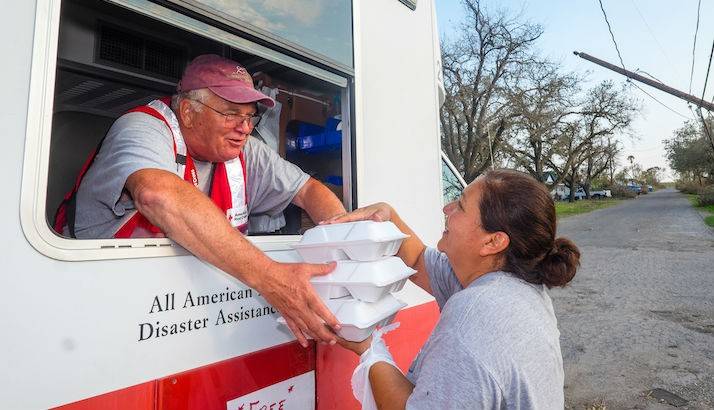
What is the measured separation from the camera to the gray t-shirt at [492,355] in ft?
3.84

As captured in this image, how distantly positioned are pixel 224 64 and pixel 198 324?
118 centimetres

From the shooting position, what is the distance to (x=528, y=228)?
1437 mm

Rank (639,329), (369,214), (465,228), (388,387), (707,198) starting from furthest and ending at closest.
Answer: (707,198) < (639,329) < (369,214) < (465,228) < (388,387)

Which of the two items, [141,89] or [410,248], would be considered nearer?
[410,248]

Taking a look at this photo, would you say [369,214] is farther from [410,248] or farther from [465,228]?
[465,228]

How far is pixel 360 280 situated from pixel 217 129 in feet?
3.32

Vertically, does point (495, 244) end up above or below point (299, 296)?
above

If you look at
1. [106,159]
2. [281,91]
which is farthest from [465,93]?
[106,159]

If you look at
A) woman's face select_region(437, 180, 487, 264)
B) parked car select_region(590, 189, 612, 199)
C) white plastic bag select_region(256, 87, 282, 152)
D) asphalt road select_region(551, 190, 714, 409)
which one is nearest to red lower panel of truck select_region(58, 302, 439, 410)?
woman's face select_region(437, 180, 487, 264)

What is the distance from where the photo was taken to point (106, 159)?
1554 mm

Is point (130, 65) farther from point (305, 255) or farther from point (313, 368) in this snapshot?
point (313, 368)

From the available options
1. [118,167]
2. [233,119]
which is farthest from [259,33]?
[118,167]

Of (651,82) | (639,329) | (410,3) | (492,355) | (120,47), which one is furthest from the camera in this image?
(651,82)

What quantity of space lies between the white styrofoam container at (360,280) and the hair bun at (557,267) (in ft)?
1.52
